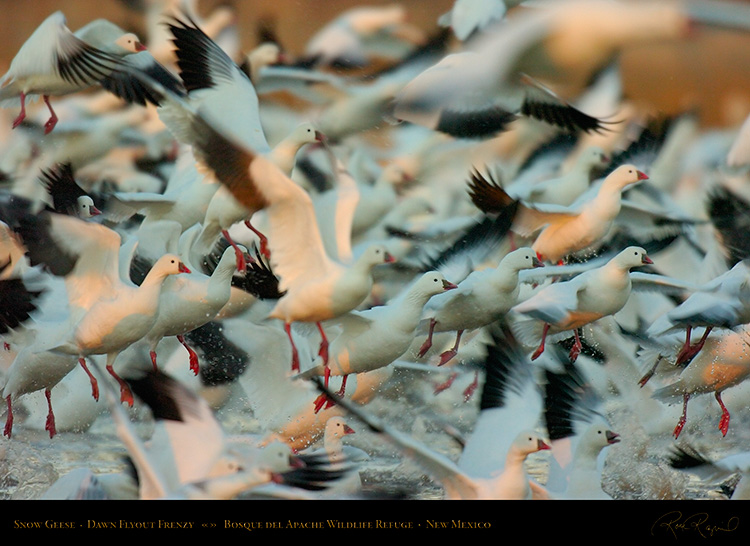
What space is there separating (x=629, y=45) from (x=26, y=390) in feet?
13.6

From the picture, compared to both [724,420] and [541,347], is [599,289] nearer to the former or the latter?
[541,347]

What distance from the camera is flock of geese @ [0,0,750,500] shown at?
17.1ft

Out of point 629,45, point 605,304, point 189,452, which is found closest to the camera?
point 189,452

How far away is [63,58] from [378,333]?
7.07 feet

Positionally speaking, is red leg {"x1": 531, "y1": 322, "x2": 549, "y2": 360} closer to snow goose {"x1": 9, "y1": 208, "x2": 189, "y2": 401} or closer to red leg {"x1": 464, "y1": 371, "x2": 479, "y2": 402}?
red leg {"x1": 464, "y1": 371, "x2": 479, "y2": 402}

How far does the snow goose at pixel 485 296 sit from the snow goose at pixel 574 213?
54 centimetres

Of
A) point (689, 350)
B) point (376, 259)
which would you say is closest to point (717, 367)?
point (689, 350)

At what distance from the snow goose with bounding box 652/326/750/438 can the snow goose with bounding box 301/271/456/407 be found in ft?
5.18

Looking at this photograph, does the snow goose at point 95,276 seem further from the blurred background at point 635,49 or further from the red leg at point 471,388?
the blurred background at point 635,49

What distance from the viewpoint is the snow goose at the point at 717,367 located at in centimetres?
623

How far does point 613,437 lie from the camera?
17.0 feet

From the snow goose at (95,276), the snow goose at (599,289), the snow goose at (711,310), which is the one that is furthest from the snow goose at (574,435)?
the snow goose at (95,276)

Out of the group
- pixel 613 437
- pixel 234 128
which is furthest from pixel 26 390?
→ pixel 613 437
